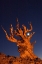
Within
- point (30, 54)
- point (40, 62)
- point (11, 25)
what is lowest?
point (40, 62)

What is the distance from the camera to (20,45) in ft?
63.3

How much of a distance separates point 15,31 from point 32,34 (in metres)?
2.42

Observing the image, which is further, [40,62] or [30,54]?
[30,54]

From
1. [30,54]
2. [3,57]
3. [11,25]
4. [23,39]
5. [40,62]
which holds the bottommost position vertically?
[40,62]

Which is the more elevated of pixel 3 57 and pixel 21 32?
pixel 21 32

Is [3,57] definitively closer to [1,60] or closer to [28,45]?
[1,60]

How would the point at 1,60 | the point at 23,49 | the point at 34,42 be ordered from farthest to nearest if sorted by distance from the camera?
the point at 34,42
the point at 23,49
the point at 1,60

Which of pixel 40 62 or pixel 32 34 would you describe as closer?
pixel 40 62

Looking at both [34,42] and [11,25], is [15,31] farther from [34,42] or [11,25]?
[34,42]

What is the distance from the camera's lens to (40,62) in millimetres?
12430

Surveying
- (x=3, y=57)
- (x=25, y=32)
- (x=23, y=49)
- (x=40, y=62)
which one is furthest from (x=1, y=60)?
(x=25, y=32)

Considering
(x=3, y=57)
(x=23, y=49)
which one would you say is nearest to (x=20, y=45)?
(x=23, y=49)

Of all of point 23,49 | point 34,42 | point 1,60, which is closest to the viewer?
point 1,60

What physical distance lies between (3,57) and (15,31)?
7069 millimetres
